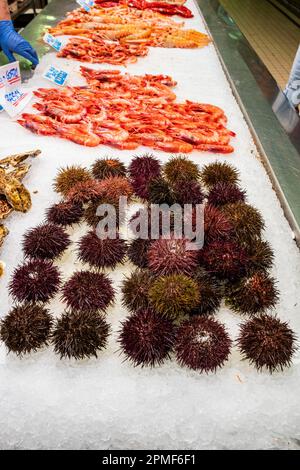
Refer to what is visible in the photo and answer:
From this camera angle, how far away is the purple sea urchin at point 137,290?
1417mm

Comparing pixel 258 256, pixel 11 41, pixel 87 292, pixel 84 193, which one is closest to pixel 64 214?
pixel 84 193

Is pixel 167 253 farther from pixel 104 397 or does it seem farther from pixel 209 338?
pixel 104 397

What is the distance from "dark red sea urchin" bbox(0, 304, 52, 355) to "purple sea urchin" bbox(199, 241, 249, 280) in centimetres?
64

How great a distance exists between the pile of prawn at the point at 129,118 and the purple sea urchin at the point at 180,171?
0.48m

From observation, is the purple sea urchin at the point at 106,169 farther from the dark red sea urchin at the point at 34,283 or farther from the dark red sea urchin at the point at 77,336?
the dark red sea urchin at the point at 77,336

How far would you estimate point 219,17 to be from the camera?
15.8ft

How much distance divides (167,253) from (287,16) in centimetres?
891

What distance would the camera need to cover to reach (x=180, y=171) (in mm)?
2004

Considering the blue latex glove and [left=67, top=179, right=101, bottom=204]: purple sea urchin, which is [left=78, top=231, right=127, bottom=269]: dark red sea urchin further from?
the blue latex glove

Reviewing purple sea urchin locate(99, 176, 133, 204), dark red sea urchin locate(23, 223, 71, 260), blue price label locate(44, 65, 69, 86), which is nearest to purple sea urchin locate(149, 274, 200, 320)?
dark red sea urchin locate(23, 223, 71, 260)

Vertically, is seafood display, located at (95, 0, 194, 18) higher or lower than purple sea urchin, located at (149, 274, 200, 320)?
higher

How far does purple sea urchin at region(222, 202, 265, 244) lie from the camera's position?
165 cm

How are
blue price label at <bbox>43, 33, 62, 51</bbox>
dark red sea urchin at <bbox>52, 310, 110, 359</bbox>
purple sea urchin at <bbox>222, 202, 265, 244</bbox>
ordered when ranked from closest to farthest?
dark red sea urchin at <bbox>52, 310, 110, 359</bbox> → purple sea urchin at <bbox>222, 202, 265, 244</bbox> → blue price label at <bbox>43, 33, 62, 51</bbox>

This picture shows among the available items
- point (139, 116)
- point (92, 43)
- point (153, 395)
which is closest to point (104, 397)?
point (153, 395)
